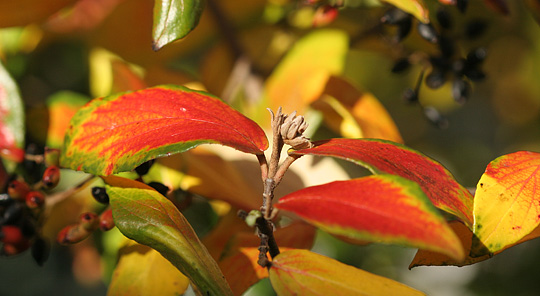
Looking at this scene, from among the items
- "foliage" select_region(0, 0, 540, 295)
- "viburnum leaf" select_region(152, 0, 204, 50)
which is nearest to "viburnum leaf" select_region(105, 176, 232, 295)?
"foliage" select_region(0, 0, 540, 295)

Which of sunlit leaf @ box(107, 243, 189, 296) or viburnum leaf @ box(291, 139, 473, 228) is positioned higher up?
viburnum leaf @ box(291, 139, 473, 228)

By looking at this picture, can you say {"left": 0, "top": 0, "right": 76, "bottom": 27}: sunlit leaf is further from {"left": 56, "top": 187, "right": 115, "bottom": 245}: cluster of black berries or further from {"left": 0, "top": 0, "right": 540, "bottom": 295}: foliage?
{"left": 56, "top": 187, "right": 115, "bottom": 245}: cluster of black berries

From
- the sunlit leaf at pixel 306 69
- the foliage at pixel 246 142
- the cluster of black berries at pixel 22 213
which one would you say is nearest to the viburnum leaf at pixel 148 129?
the foliage at pixel 246 142

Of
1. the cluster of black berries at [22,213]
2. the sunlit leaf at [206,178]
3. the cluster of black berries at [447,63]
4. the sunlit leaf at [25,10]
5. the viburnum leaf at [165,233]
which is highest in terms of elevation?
the cluster of black berries at [447,63]

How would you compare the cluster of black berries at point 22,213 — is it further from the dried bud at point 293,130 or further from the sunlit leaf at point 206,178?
the dried bud at point 293,130

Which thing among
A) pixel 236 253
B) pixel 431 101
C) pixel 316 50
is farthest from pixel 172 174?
pixel 431 101

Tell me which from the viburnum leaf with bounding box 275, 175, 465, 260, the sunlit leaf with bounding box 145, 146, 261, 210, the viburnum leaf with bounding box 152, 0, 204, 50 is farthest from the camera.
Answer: the sunlit leaf with bounding box 145, 146, 261, 210
